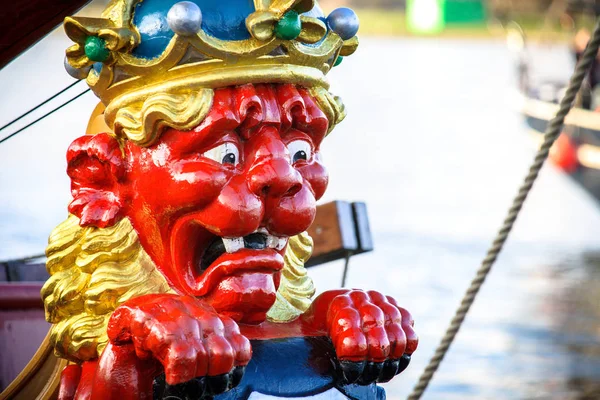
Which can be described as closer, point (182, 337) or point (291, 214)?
point (182, 337)

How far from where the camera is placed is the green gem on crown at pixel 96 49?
1.29 metres

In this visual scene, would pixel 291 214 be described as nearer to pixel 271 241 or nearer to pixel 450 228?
pixel 271 241

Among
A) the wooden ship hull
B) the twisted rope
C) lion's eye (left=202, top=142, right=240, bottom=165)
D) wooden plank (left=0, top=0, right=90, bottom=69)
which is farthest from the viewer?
the wooden ship hull

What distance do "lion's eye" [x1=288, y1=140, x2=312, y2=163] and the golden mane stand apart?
0.24m

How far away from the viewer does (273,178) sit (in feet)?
4.22

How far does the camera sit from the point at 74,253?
1.39 m

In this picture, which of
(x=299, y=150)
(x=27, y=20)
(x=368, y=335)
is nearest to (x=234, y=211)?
(x=299, y=150)

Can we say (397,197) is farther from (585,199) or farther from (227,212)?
(227,212)

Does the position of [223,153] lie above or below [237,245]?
above

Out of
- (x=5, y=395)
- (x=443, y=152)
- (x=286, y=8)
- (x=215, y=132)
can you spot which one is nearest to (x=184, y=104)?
(x=215, y=132)

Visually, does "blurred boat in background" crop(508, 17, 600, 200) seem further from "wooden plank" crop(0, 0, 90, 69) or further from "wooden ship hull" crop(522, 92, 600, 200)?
"wooden plank" crop(0, 0, 90, 69)

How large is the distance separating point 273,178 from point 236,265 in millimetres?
122

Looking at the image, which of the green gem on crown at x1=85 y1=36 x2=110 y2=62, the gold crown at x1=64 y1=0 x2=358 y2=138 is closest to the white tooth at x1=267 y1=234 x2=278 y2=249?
the gold crown at x1=64 y1=0 x2=358 y2=138

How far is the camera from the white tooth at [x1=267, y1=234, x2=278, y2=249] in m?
1.36
